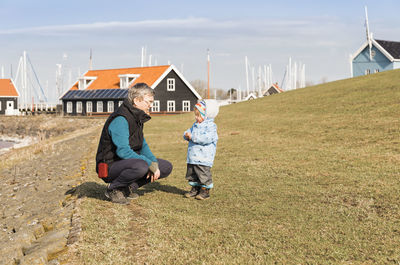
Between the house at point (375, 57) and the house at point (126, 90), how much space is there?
2065 cm

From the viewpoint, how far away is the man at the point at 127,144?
6125 millimetres

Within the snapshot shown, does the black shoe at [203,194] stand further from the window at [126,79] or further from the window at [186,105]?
the window at [186,105]

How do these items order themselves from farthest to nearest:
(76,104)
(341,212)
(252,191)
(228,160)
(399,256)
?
(76,104), (228,160), (252,191), (341,212), (399,256)

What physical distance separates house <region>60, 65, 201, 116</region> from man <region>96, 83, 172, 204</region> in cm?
4025

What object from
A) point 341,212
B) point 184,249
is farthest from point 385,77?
point 184,249

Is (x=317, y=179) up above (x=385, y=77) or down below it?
below

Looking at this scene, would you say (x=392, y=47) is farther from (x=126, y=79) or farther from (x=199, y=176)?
(x=199, y=176)

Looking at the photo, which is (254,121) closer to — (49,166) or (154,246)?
(49,166)

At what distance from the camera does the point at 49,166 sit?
13.8 meters

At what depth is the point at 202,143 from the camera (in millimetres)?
7098

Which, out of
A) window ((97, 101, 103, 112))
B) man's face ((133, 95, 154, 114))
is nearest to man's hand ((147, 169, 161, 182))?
man's face ((133, 95, 154, 114))

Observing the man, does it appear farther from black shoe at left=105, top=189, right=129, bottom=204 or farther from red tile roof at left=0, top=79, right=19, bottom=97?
red tile roof at left=0, top=79, right=19, bottom=97

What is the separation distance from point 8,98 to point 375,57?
170ft

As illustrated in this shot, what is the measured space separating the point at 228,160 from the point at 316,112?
39.9ft
